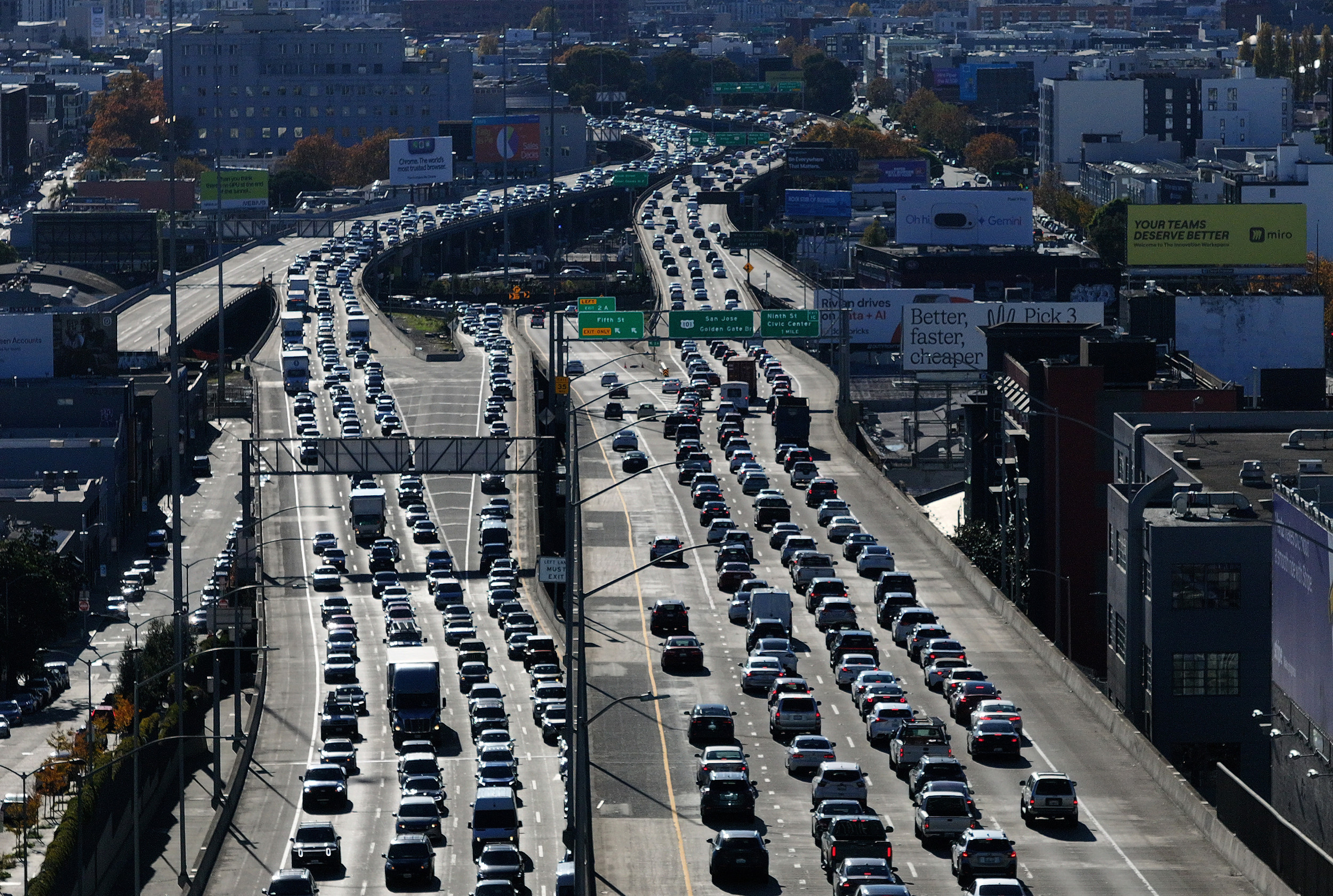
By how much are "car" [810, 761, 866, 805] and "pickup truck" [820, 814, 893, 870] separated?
13.5ft

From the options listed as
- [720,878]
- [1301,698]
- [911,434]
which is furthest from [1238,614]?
[911,434]

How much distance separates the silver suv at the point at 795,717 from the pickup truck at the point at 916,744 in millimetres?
3792

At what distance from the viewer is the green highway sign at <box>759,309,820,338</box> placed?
13325 centimetres

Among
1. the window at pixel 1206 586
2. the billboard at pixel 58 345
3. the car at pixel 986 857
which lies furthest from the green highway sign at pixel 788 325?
the car at pixel 986 857

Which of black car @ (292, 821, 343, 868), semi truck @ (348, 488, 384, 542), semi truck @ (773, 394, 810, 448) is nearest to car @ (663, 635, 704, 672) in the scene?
black car @ (292, 821, 343, 868)

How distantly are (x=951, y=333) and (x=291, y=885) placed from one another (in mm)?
85426

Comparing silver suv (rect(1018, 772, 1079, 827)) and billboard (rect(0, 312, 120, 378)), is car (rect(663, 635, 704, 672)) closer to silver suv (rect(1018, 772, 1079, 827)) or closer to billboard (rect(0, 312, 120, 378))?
silver suv (rect(1018, 772, 1079, 827))

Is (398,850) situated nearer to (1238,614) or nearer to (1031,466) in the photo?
(1238,614)

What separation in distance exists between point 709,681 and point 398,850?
17.5m

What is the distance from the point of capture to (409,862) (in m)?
53.5

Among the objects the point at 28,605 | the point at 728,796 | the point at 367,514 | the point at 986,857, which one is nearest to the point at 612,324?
the point at 367,514

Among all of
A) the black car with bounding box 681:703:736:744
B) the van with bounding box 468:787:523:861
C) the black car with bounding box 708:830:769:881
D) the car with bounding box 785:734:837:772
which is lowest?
the van with bounding box 468:787:523:861

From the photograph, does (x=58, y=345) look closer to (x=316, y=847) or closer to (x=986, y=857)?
(x=316, y=847)

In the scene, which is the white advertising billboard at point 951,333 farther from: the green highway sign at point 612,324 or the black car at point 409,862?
the black car at point 409,862
